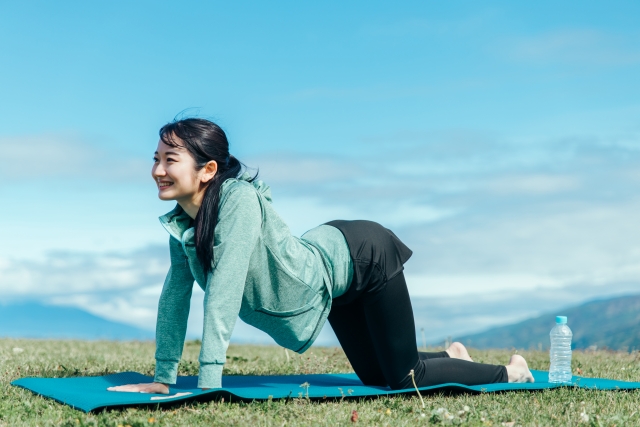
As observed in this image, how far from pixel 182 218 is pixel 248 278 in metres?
0.71

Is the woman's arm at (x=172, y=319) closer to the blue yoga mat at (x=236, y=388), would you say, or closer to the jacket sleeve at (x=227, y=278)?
the blue yoga mat at (x=236, y=388)

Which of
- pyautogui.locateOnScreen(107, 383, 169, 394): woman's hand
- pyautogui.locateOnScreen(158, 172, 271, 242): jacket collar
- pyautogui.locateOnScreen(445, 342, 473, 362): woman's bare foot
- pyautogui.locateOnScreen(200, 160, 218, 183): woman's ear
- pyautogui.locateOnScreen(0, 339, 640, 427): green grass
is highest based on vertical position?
pyautogui.locateOnScreen(200, 160, 218, 183): woman's ear

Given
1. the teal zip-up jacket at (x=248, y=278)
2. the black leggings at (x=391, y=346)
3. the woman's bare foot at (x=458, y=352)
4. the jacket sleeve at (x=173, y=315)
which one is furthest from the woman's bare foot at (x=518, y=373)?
the jacket sleeve at (x=173, y=315)

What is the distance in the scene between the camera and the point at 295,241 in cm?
509

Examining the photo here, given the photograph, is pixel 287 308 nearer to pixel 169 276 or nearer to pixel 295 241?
pixel 295 241

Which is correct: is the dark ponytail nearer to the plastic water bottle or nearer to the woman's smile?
the woman's smile

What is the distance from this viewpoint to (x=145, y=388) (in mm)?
5375

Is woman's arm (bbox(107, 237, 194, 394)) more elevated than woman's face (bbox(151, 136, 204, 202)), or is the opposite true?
woman's face (bbox(151, 136, 204, 202))

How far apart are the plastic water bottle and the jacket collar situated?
10.0 ft

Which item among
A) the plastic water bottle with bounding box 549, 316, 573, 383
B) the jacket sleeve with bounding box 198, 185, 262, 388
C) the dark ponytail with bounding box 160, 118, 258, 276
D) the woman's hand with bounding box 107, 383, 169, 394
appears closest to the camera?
the jacket sleeve with bounding box 198, 185, 262, 388

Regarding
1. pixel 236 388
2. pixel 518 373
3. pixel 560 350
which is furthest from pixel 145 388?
pixel 560 350

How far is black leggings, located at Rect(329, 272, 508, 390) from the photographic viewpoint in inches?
212

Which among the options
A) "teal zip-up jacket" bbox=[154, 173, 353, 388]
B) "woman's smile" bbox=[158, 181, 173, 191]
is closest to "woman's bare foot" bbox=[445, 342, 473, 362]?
"teal zip-up jacket" bbox=[154, 173, 353, 388]

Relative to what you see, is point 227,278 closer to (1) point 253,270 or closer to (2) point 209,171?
(1) point 253,270
